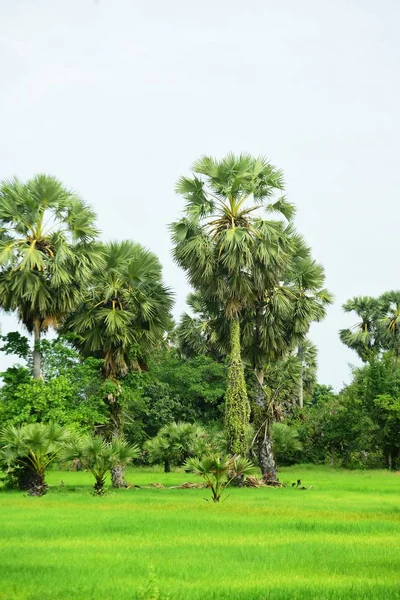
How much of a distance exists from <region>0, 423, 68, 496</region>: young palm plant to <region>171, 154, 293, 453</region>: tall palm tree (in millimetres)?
9042

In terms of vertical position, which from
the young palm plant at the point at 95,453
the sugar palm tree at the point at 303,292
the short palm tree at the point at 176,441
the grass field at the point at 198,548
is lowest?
the grass field at the point at 198,548

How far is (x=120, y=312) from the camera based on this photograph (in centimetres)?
3553

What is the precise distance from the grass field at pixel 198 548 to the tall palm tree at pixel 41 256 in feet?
26.2

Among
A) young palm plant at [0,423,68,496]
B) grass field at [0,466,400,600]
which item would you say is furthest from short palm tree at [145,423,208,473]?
grass field at [0,466,400,600]

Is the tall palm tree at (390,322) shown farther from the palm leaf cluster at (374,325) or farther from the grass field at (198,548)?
the grass field at (198,548)

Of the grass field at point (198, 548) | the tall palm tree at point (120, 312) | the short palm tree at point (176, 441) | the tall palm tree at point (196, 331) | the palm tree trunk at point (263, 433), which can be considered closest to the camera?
the grass field at point (198, 548)

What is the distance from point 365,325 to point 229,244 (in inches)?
1648

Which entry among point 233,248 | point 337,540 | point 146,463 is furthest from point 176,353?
point 337,540

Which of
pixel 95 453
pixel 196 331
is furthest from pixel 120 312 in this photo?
pixel 196 331

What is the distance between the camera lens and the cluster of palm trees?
1340 inches

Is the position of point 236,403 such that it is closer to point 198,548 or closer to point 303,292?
point 303,292

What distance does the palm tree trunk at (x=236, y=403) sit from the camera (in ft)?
121

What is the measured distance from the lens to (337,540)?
1780 centimetres

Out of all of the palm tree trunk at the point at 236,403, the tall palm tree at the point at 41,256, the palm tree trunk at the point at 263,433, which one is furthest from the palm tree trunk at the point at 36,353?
the palm tree trunk at the point at 263,433
